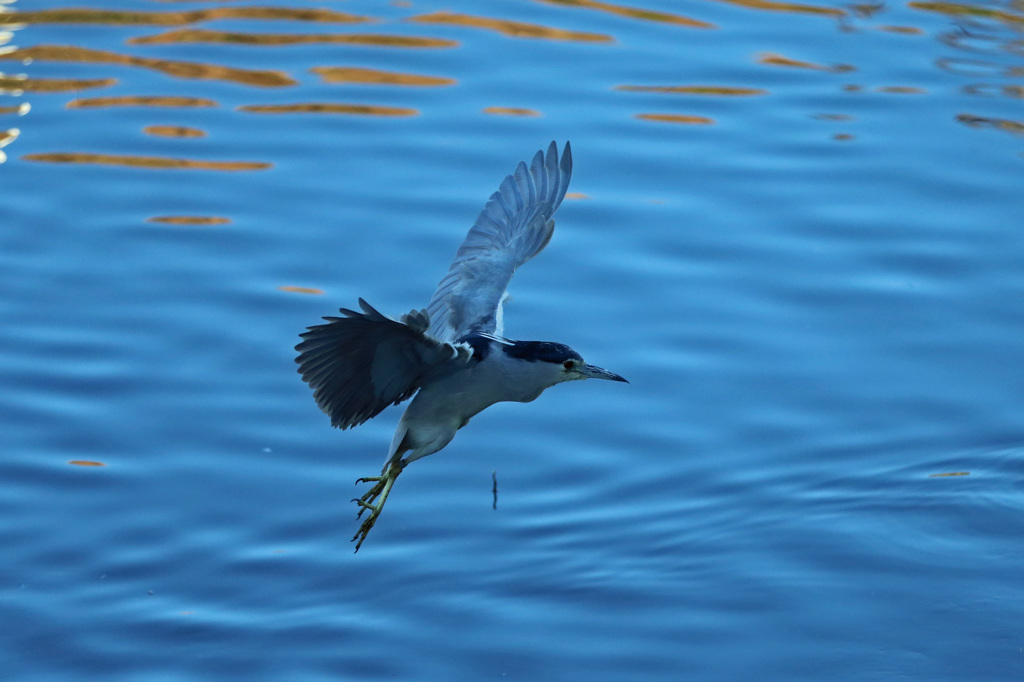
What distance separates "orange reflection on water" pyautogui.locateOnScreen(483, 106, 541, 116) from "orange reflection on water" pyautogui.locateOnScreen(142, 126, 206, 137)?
2.09 meters

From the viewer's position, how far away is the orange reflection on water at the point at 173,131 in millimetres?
10820

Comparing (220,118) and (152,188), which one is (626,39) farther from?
(152,188)

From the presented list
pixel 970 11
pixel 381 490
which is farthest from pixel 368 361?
pixel 970 11

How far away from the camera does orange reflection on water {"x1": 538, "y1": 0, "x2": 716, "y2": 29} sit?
1265cm

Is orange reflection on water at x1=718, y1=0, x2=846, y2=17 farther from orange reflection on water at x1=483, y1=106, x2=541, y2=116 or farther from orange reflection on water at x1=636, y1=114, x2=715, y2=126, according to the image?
orange reflection on water at x1=483, y1=106, x2=541, y2=116

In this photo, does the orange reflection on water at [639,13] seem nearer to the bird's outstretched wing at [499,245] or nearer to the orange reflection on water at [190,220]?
the orange reflection on water at [190,220]

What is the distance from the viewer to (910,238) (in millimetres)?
9648

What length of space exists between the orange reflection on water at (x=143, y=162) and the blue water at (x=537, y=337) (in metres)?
0.04

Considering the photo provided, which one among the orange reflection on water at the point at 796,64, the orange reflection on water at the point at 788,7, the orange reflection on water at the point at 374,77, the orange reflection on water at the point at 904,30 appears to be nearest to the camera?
the orange reflection on water at the point at 374,77

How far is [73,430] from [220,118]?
12.2 ft

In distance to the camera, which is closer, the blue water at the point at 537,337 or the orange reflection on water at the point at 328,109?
the blue water at the point at 537,337

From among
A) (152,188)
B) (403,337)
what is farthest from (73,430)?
(403,337)

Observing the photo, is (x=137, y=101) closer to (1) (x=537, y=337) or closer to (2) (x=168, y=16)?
(2) (x=168, y=16)

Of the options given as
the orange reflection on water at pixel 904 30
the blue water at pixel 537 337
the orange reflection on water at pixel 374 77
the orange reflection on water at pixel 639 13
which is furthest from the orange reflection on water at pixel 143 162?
the orange reflection on water at pixel 904 30
